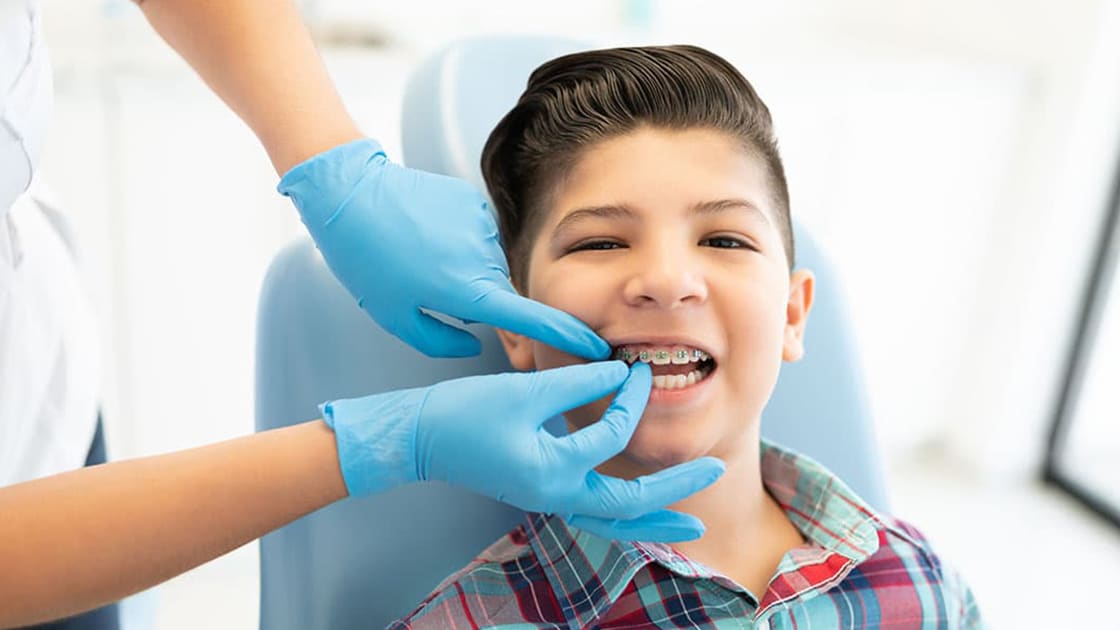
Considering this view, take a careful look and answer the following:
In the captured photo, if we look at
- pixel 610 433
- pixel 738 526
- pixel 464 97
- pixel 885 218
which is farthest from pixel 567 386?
pixel 885 218

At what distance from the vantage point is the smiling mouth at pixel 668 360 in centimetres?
101

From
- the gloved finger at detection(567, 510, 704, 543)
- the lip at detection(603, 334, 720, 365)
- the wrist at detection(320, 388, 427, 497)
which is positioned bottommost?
the gloved finger at detection(567, 510, 704, 543)

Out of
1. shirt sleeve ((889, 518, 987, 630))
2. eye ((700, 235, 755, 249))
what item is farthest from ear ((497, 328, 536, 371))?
shirt sleeve ((889, 518, 987, 630))

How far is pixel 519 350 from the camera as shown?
1.12 meters

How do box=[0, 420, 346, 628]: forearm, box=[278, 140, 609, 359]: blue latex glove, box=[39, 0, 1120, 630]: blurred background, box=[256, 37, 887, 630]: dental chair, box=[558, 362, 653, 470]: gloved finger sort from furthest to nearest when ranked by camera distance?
box=[39, 0, 1120, 630]: blurred background
box=[256, 37, 887, 630]: dental chair
box=[278, 140, 609, 359]: blue latex glove
box=[558, 362, 653, 470]: gloved finger
box=[0, 420, 346, 628]: forearm

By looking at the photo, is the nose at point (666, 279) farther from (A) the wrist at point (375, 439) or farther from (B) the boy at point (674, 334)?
(A) the wrist at point (375, 439)

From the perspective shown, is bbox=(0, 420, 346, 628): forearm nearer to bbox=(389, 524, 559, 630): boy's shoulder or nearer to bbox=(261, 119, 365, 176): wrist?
bbox=(389, 524, 559, 630): boy's shoulder

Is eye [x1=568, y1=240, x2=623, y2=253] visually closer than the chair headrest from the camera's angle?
Yes

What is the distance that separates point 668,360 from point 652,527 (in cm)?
18

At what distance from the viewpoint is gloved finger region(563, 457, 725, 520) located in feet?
2.89

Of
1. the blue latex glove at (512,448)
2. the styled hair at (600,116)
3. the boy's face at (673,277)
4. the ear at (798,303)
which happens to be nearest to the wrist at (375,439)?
the blue latex glove at (512,448)

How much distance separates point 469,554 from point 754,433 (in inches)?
13.6

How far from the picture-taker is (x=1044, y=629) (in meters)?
2.35

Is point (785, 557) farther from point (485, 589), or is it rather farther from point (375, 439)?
point (375, 439)
